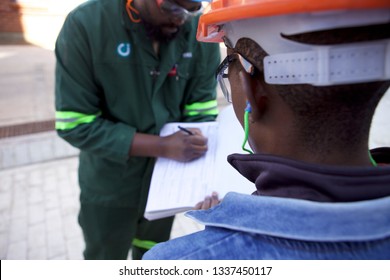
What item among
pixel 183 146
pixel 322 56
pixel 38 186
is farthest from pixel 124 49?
pixel 38 186

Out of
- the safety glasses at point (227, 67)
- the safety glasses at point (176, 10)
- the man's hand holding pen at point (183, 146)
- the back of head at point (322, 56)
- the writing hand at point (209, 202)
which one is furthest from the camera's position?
the man's hand holding pen at point (183, 146)

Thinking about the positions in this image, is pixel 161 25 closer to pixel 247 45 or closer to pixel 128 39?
pixel 128 39

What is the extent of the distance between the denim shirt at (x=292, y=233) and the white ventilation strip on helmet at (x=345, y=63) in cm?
26

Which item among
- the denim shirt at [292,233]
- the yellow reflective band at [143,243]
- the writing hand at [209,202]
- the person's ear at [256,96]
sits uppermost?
the person's ear at [256,96]

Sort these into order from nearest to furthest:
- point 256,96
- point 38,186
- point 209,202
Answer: point 256,96, point 209,202, point 38,186

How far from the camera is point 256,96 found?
2.73 ft

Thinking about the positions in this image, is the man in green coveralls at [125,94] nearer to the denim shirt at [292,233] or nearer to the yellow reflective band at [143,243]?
the yellow reflective band at [143,243]

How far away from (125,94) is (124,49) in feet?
0.74

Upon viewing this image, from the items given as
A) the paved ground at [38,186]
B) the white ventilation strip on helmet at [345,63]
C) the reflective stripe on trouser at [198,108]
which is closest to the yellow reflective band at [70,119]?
the reflective stripe on trouser at [198,108]

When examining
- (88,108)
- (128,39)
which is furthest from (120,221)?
(128,39)

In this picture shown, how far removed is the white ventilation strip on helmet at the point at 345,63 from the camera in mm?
661

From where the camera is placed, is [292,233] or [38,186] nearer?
[292,233]

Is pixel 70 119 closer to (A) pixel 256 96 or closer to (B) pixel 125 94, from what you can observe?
(B) pixel 125 94

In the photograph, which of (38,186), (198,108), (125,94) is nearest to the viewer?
(125,94)
